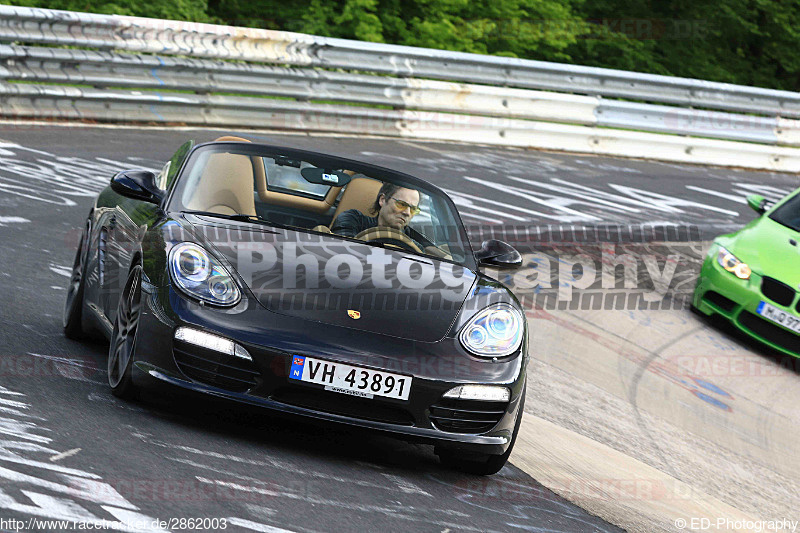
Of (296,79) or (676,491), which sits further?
(296,79)

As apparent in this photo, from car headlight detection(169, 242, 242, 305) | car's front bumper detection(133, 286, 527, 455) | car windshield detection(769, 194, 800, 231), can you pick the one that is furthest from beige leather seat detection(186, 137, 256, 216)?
car windshield detection(769, 194, 800, 231)

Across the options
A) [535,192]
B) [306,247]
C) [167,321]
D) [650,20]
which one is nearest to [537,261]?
[535,192]

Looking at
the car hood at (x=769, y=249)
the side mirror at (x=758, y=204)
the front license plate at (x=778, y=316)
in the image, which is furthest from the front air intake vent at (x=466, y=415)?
the side mirror at (x=758, y=204)

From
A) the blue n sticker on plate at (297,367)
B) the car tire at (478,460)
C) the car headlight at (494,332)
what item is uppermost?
the car headlight at (494,332)

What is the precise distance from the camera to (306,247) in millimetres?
5520

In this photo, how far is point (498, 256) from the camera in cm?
634

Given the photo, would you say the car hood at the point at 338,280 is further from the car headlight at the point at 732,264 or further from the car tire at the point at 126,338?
the car headlight at the point at 732,264

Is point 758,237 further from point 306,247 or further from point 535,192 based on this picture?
point 306,247

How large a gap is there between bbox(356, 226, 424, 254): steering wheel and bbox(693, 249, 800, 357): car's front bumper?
182 inches

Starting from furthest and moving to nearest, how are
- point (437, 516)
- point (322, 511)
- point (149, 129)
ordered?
point (149, 129)
point (437, 516)
point (322, 511)

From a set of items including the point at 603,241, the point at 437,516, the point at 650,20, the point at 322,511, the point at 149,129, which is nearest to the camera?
the point at 322,511

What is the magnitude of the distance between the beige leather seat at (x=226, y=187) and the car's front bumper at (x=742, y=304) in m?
5.10

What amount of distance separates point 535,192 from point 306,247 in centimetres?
914

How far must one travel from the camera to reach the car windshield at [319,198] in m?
5.95
